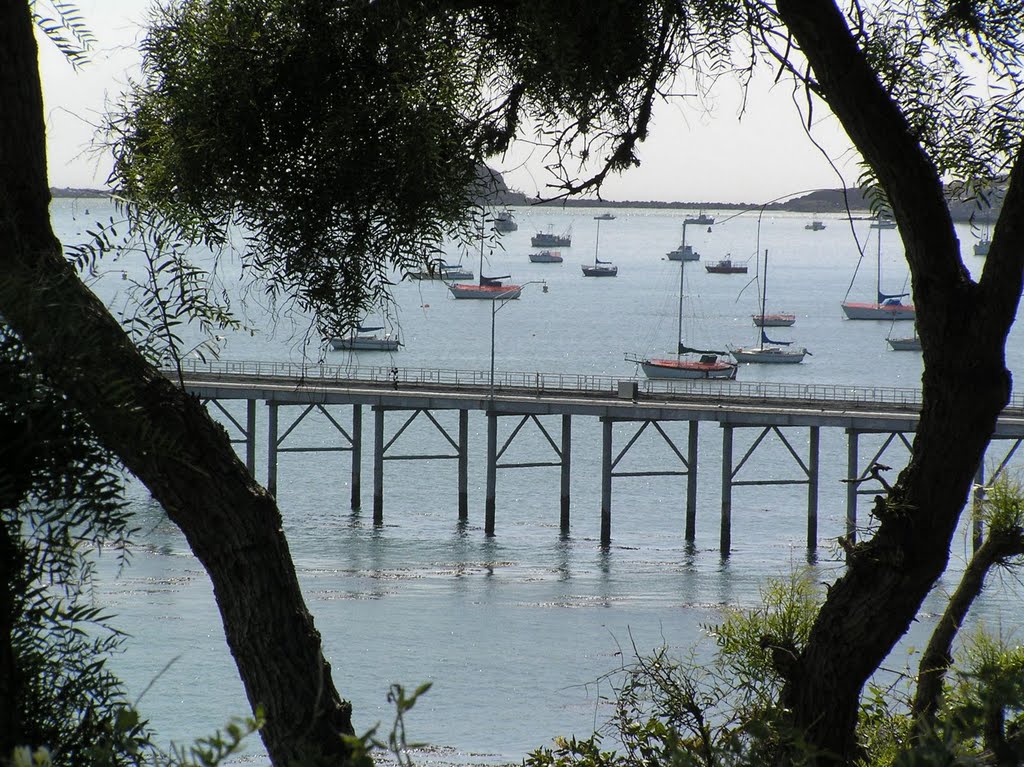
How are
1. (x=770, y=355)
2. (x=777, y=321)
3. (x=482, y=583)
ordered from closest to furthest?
(x=482, y=583)
(x=770, y=355)
(x=777, y=321)

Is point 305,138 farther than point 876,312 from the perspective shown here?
No

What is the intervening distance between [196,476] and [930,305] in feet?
6.76

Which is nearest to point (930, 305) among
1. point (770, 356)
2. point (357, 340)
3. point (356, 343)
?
point (357, 340)

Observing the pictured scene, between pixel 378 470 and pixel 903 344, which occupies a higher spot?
pixel 903 344

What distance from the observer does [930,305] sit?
3.45 m

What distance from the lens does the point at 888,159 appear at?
134 inches

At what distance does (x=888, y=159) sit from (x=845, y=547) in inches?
45.3

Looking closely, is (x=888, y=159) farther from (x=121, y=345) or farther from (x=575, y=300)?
(x=575, y=300)

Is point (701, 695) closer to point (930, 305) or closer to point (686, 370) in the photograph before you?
point (930, 305)

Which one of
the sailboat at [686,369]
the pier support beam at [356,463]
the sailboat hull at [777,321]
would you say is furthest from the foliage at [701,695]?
the sailboat hull at [777,321]

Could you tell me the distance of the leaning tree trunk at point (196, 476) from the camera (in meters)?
3.04

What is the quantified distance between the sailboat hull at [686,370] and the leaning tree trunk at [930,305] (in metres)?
68.0

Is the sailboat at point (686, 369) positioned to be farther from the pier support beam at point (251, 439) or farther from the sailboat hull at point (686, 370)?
the pier support beam at point (251, 439)

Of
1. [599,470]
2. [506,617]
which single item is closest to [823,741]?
[506,617]
